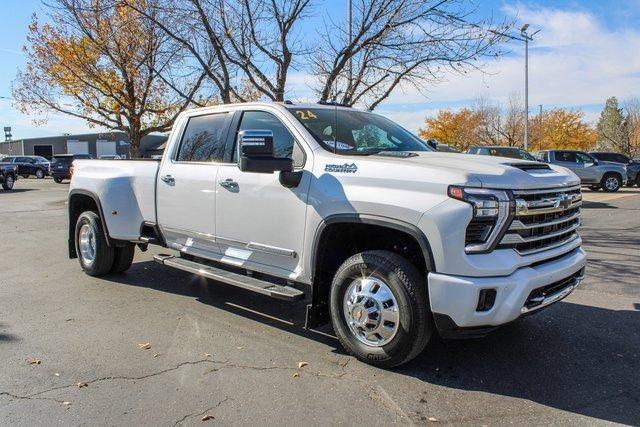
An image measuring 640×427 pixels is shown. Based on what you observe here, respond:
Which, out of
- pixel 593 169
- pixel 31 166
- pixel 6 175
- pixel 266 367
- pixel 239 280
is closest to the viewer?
pixel 266 367

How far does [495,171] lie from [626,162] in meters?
27.2

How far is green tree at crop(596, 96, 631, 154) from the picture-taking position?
60.6 meters

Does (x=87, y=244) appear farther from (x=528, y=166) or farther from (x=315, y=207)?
(x=528, y=166)

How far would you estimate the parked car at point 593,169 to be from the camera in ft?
76.4

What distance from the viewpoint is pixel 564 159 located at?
77.1ft

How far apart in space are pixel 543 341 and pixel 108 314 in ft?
13.5

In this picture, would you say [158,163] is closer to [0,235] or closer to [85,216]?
[85,216]

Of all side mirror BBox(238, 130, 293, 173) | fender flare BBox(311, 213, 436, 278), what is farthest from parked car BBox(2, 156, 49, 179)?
fender flare BBox(311, 213, 436, 278)

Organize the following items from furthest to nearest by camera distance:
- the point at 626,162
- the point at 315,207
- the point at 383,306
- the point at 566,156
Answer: the point at 626,162 < the point at 566,156 < the point at 315,207 < the point at 383,306

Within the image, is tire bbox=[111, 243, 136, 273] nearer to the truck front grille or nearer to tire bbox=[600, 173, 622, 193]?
the truck front grille

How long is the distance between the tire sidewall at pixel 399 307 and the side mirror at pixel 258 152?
98 cm

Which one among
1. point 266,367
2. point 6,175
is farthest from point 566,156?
point 6,175

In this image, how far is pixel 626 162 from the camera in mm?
26734

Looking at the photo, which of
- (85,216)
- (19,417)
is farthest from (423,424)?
(85,216)
